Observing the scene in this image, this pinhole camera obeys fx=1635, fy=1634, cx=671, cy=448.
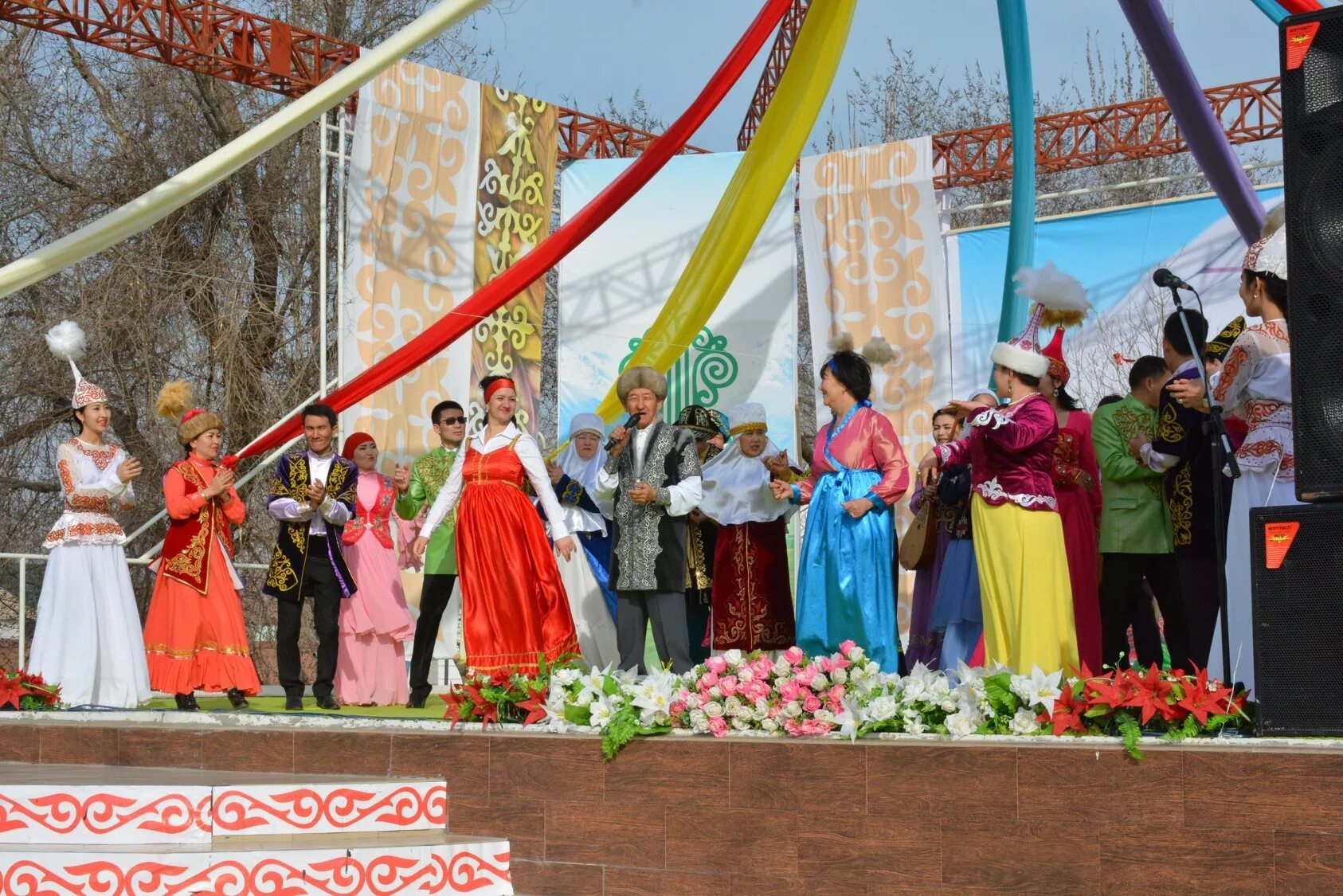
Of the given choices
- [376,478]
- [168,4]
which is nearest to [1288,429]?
[376,478]

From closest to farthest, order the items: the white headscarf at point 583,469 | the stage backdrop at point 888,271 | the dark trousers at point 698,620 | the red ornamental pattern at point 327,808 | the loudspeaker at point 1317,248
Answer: the loudspeaker at point 1317,248 < the red ornamental pattern at point 327,808 < the dark trousers at point 698,620 < the white headscarf at point 583,469 < the stage backdrop at point 888,271

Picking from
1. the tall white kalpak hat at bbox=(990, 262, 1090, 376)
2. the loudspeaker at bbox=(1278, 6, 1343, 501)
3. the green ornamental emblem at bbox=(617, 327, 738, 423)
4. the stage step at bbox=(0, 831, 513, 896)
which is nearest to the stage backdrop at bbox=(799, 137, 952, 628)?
the green ornamental emblem at bbox=(617, 327, 738, 423)

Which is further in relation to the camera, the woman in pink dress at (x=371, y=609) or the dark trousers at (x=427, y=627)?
the woman in pink dress at (x=371, y=609)

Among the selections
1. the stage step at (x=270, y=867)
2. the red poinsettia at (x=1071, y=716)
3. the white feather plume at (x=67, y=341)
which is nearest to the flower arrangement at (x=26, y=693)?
the white feather plume at (x=67, y=341)

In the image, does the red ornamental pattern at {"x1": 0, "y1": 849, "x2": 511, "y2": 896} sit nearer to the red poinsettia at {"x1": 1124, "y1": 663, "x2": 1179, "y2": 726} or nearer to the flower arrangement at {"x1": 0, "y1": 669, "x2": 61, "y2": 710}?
the red poinsettia at {"x1": 1124, "y1": 663, "x2": 1179, "y2": 726}

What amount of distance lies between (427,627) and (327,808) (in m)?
2.21

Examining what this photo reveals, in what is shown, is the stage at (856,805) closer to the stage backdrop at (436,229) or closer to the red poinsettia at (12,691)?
the red poinsettia at (12,691)

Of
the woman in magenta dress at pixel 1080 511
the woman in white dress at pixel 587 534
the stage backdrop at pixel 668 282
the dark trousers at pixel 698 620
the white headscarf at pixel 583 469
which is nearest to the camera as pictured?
the woman in magenta dress at pixel 1080 511

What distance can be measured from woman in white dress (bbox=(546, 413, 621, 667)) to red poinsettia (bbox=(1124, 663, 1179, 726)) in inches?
152

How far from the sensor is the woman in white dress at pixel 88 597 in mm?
7297

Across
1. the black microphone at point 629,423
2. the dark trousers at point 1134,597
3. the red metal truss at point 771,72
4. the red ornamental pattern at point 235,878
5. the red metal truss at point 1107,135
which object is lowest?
the red ornamental pattern at point 235,878

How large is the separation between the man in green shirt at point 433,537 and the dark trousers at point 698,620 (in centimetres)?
114

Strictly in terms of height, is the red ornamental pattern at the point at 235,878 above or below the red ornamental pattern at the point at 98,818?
below

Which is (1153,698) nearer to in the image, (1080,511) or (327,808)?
(1080,511)
